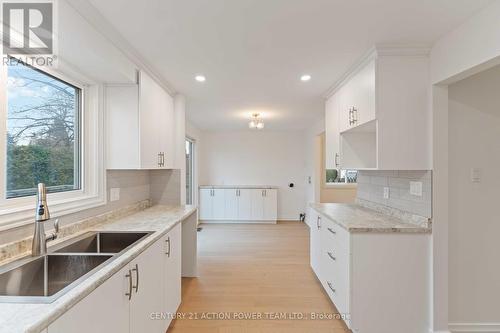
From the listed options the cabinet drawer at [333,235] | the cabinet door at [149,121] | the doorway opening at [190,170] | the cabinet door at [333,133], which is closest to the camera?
the cabinet drawer at [333,235]

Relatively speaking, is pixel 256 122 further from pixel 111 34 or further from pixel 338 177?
pixel 111 34

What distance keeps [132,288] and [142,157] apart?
1277 mm

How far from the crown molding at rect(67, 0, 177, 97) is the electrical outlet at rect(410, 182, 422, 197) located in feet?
8.60

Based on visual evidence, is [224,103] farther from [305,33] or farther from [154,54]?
[305,33]

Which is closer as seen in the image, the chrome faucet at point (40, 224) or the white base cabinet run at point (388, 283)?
the chrome faucet at point (40, 224)

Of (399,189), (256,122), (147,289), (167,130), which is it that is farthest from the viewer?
(256,122)

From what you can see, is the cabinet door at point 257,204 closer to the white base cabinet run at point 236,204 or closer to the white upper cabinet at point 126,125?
the white base cabinet run at point 236,204

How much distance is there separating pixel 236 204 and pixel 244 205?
0.65 ft

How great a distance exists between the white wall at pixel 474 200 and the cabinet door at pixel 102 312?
2.41 metres

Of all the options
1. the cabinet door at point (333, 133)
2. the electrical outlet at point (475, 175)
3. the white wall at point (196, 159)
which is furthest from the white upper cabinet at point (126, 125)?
the white wall at point (196, 159)

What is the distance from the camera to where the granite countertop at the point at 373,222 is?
6.84ft

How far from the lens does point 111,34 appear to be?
1913 millimetres

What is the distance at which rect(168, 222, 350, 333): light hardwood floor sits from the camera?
2.33 meters

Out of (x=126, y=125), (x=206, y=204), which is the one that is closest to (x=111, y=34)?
(x=126, y=125)
